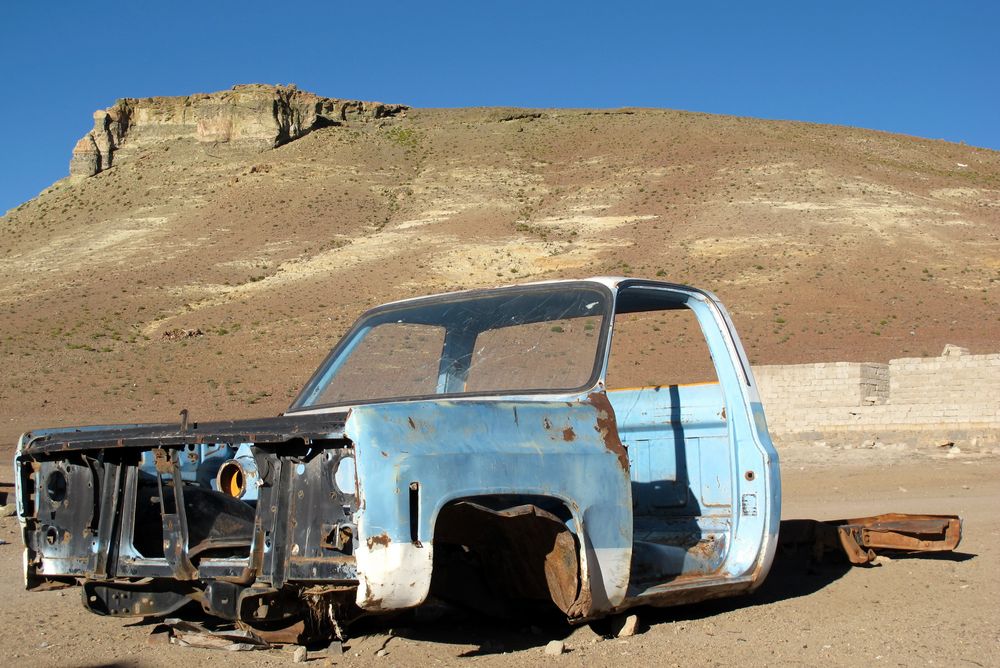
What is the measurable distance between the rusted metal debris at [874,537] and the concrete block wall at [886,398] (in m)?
12.6

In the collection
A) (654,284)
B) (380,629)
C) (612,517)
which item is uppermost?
(654,284)

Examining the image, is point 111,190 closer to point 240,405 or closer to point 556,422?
point 240,405

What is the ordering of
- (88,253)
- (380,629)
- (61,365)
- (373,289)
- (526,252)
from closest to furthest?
1. (380,629)
2. (61,365)
3. (373,289)
4. (526,252)
5. (88,253)

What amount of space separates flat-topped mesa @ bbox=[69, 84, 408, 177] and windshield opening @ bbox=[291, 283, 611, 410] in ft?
262

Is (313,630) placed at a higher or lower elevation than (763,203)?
lower

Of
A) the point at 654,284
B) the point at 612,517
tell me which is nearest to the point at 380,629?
the point at 612,517

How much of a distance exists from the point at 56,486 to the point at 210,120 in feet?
277

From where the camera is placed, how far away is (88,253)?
63.0m

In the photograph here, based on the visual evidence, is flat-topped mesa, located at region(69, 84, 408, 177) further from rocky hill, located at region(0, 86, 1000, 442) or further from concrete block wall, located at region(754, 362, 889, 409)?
concrete block wall, located at region(754, 362, 889, 409)

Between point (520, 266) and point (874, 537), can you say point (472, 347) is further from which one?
point (520, 266)

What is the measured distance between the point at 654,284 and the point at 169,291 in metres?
50.6

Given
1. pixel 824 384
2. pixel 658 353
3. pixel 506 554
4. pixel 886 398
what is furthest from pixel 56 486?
pixel 658 353

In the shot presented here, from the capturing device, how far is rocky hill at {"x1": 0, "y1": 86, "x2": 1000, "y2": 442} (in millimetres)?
39125

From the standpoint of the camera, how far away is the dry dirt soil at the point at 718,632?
4258mm
